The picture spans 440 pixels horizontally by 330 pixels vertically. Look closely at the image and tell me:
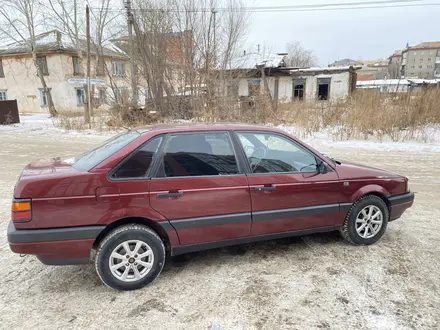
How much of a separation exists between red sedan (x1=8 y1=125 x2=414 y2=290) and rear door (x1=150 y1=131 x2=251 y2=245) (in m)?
0.01

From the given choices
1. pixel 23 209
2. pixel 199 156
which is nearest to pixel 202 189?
pixel 199 156

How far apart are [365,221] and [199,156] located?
224cm

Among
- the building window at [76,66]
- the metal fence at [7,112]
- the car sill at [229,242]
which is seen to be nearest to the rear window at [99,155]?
the car sill at [229,242]

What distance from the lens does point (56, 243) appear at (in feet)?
9.08

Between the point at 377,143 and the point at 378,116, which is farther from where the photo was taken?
the point at 378,116

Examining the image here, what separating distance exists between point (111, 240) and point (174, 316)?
0.89 metres

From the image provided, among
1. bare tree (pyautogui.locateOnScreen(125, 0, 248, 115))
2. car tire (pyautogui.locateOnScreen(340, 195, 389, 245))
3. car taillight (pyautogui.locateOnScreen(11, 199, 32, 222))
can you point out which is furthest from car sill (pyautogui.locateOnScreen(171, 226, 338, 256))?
bare tree (pyautogui.locateOnScreen(125, 0, 248, 115))

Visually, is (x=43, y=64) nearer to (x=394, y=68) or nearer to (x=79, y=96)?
(x=79, y=96)

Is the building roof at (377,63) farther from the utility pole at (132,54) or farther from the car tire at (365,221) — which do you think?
the car tire at (365,221)

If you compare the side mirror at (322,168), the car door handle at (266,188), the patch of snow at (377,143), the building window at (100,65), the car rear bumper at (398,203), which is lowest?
the patch of snow at (377,143)

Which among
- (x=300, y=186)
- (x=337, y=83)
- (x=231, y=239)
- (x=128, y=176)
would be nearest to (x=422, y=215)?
(x=300, y=186)

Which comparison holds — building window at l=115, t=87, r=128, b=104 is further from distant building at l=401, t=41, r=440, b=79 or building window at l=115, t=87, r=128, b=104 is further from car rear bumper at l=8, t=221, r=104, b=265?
distant building at l=401, t=41, r=440, b=79

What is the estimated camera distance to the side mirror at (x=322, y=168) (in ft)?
11.8

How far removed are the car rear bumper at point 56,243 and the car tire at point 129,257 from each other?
0.44ft
